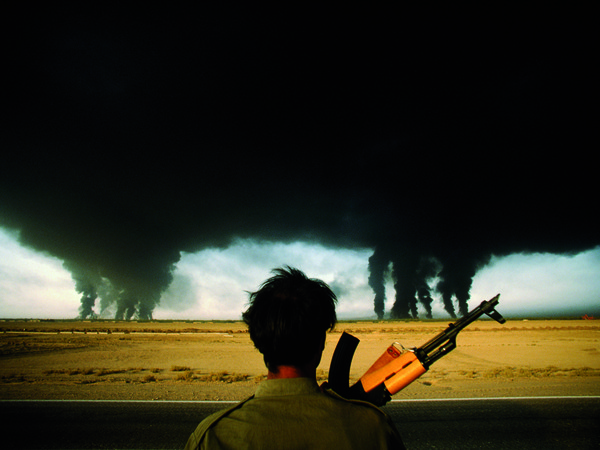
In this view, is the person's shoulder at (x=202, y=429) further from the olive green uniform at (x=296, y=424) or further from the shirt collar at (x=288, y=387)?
the shirt collar at (x=288, y=387)

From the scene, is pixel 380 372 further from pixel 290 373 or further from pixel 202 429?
pixel 202 429

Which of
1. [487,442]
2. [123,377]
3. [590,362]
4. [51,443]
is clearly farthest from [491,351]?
[51,443]

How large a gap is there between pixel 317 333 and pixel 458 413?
7018 mm

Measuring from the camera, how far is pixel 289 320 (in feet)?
4.98

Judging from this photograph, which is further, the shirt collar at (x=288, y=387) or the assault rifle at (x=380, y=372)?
the assault rifle at (x=380, y=372)

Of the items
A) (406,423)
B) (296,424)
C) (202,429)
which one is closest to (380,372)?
(296,424)

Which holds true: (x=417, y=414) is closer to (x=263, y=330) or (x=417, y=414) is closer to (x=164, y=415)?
(x=164, y=415)

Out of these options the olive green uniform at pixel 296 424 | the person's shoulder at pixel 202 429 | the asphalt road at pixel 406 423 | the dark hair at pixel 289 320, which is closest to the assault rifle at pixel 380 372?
the dark hair at pixel 289 320

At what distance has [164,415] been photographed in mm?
6676

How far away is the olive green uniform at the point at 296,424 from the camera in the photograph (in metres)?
1.21

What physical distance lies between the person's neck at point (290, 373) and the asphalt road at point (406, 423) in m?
4.83

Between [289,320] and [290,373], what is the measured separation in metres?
0.25

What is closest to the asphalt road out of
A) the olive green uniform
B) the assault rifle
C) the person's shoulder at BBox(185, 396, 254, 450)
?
the assault rifle

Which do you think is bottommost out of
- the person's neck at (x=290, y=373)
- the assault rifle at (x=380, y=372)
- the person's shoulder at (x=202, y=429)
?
the assault rifle at (x=380, y=372)
